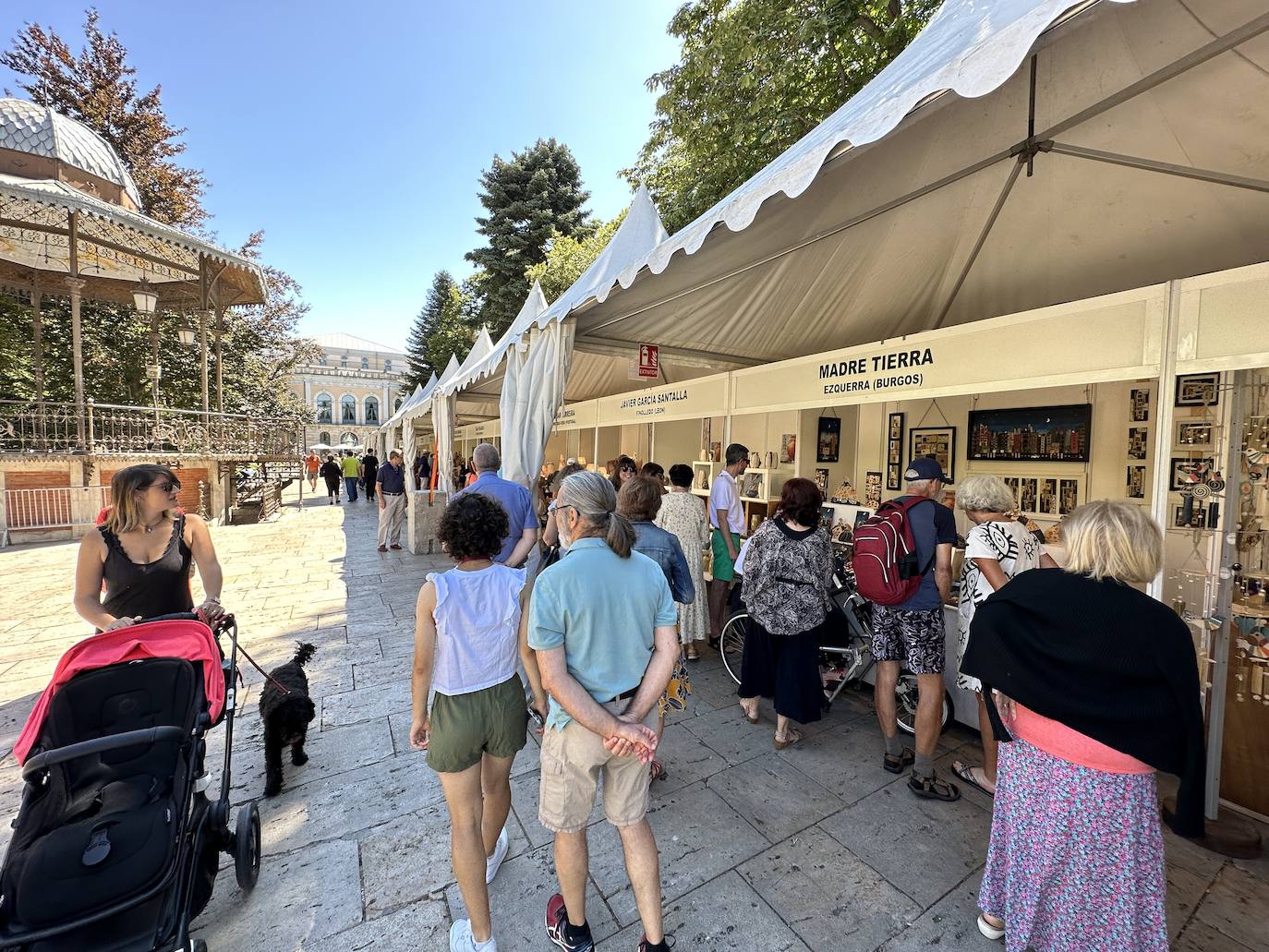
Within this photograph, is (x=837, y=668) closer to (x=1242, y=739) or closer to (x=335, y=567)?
(x=1242, y=739)

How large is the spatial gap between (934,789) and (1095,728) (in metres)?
1.48

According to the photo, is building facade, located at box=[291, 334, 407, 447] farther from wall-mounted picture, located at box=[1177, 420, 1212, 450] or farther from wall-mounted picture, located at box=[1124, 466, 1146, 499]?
wall-mounted picture, located at box=[1177, 420, 1212, 450]

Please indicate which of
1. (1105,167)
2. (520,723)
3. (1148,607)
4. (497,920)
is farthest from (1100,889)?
(1105,167)

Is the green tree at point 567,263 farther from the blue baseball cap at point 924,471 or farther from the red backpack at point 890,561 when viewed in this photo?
the red backpack at point 890,561

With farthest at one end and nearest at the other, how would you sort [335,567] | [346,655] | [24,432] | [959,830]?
[24,432]
[335,567]
[346,655]
[959,830]

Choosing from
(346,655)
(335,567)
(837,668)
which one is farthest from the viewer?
(335,567)

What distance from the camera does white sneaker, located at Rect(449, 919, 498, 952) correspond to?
5.74 ft

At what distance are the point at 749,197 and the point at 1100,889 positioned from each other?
8.73 ft

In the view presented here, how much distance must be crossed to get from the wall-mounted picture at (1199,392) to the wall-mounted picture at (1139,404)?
205 cm

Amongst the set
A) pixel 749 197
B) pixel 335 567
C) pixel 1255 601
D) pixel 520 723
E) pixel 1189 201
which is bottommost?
pixel 335 567

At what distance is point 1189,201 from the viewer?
9.74 ft

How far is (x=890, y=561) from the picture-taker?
274 centimetres

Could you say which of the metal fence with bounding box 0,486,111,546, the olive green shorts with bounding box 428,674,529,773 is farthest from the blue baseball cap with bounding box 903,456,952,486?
the metal fence with bounding box 0,486,111,546

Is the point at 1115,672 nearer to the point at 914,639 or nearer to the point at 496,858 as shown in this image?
the point at 914,639
